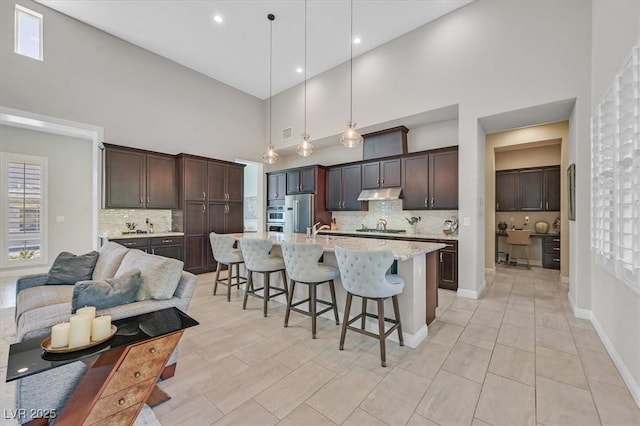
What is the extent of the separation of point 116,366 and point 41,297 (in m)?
1.99

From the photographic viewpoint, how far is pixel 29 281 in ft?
9.60

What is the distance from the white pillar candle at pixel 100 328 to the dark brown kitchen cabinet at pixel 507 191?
808 centimetres

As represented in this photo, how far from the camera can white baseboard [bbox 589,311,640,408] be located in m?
1.88

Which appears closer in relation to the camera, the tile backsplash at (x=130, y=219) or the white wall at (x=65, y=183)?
the tile backsplash at (x=130, y=219)

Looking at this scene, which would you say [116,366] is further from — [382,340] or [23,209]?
[23,209]

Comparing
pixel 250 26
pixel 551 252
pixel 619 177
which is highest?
pixel 250 26

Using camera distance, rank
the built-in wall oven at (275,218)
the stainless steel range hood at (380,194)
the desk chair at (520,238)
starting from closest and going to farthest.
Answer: the stainless steel range hood at (380,194) → the desk chair at (520,238) → the built-in wall oven at (275,218)

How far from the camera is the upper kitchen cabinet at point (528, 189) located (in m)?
6.24

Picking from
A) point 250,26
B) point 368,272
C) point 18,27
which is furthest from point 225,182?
point 368,272

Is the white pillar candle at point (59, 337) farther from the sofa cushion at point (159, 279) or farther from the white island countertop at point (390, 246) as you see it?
the white island countertop at point (390, 246)

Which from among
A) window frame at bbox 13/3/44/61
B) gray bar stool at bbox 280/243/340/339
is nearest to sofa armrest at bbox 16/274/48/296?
gray bar stool at bbox 280/243/340/339

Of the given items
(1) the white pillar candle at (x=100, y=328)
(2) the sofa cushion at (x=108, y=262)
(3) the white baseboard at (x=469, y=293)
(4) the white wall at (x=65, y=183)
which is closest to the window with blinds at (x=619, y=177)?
(3) the white baseboard at (x=469, y=293)

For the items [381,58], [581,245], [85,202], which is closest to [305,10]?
[381,58]

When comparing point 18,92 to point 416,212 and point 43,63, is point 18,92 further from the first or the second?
point 416,212
